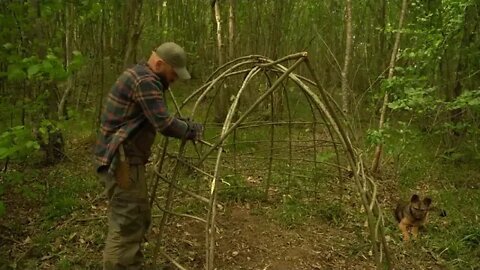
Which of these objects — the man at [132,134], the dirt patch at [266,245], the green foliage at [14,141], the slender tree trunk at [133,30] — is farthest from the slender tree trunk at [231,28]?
the green foliage at [14,141]

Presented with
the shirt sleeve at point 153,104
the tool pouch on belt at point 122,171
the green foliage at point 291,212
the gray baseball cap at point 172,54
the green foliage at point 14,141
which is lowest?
the green foliage at point 291,212

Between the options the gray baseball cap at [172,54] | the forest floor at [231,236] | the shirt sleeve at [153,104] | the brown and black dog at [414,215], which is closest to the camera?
the shirt sleeve at [153,104]

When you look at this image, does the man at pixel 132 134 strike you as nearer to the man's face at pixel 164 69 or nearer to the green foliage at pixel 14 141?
the man's face at pixel 164 69

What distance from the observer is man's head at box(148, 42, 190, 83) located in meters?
3.69

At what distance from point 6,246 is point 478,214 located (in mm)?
5914

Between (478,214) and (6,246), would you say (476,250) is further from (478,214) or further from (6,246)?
(6,246)

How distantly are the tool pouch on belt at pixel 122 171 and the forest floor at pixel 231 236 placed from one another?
121 cm

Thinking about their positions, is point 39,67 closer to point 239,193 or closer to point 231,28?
point 239,193

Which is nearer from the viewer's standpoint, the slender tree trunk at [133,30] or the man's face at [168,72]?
the man's face at [168,72]

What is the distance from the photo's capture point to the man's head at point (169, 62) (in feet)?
12.1

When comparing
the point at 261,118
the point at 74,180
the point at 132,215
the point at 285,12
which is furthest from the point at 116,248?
the point at 285,12

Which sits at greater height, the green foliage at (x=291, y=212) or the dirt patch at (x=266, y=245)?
the green foliage at (x=291, y=212)

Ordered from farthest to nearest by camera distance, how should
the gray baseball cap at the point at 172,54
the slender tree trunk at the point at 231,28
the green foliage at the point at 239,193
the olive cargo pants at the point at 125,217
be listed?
the slender tree trunk at the point at 231,28, the green foliage at the point at 239,193, the olive cargo pants at the point at 125,217, the gray baseball cap at the point at 172,54

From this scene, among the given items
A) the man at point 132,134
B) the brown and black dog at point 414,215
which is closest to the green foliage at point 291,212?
the brown and black dog at point 414,215
